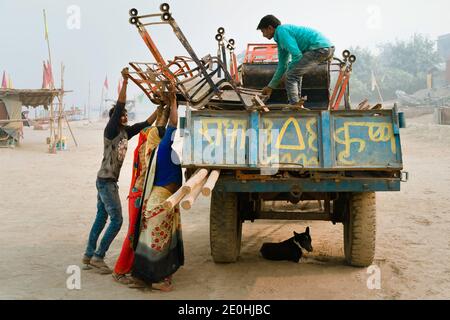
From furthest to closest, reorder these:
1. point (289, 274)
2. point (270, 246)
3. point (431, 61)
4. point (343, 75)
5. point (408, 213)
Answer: point (431, 61), point (408, 213), point (343, 75), point (270, 246), point (289, 274)

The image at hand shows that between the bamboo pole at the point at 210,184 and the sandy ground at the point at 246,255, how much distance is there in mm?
1158

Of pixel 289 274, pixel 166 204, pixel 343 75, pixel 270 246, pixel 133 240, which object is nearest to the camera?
pixel 166 204

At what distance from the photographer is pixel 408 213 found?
7.77 meters

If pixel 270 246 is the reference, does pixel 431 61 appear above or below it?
above

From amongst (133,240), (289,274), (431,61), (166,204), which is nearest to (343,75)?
(289,274)

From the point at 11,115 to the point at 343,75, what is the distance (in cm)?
1765

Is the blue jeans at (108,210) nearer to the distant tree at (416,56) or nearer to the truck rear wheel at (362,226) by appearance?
the truck rear wheel at (362,226)

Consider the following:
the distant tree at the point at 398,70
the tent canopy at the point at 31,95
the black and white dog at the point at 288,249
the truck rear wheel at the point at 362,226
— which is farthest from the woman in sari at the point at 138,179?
the distant tree at the point at 398,70

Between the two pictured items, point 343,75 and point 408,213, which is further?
point 408,213

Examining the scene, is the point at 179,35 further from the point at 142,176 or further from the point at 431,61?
the point at 431,61

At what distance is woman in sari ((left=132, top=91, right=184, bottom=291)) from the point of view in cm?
433

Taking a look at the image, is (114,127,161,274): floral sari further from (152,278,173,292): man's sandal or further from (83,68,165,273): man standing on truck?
(152,278,173,292): man's sandal

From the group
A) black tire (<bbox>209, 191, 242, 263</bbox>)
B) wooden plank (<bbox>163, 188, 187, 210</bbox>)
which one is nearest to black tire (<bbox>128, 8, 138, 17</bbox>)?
black tire (<bbox>209, 191, 242, 263</bbox>)
